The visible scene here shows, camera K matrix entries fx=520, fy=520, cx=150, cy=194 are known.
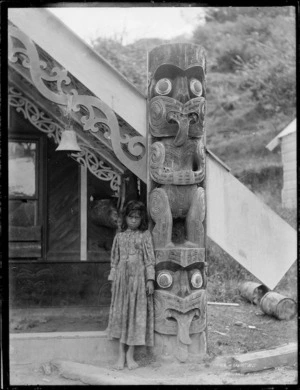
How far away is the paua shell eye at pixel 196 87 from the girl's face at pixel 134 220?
1.47 metres

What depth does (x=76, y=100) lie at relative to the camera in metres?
5.82

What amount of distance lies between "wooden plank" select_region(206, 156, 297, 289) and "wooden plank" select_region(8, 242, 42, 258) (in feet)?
9.68

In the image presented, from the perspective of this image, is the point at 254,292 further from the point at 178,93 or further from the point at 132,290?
the point at 178,93

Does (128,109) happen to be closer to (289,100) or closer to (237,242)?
(237,242)

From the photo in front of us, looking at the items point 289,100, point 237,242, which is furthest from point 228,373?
point 289,100

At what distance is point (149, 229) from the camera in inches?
228

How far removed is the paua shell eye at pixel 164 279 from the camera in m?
5.63

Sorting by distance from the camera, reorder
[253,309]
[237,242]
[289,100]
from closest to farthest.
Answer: [237,242] → [253,309] → [289,100]

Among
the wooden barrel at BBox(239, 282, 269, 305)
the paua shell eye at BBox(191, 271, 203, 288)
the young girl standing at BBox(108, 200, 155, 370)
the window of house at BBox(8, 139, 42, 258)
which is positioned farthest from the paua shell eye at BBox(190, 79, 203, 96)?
the wooden barrel at BBox(239, 282, 269, 305)

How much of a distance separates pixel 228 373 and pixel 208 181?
215 cm

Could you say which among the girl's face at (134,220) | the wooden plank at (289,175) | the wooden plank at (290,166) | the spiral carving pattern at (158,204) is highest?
the wooden plank at (290,166)

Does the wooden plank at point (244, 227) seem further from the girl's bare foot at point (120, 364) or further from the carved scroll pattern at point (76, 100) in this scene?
the girl's bare foot at point (120, 364)

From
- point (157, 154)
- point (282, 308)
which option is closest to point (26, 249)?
point (157, 154)

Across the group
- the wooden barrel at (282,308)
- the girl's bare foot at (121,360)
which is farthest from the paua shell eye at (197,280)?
the wooden barrel at (282,308)
